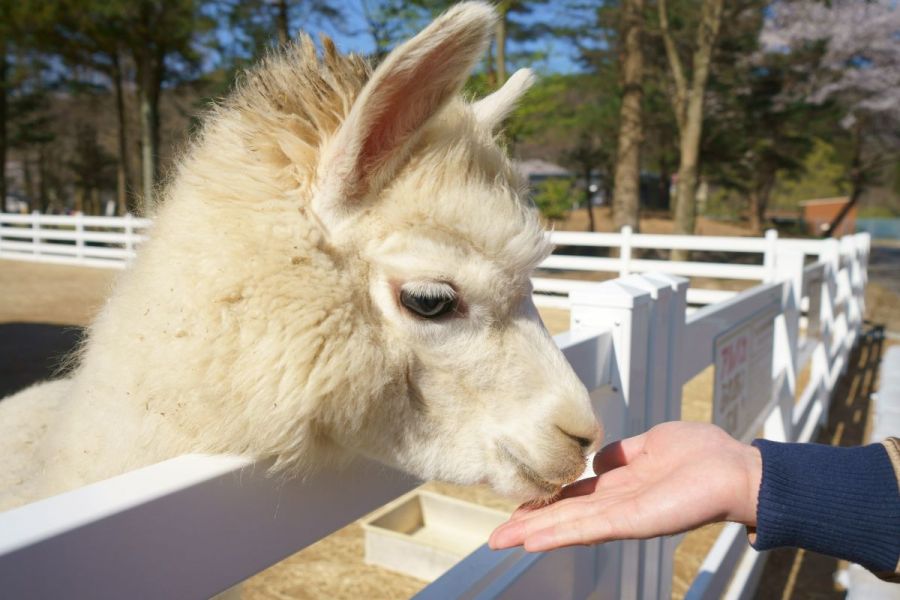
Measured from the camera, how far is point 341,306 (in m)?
1.28

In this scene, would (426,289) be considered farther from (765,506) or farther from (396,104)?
(765,506)

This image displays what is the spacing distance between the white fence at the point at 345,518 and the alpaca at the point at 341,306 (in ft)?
0.43

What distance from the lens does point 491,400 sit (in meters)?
1.38

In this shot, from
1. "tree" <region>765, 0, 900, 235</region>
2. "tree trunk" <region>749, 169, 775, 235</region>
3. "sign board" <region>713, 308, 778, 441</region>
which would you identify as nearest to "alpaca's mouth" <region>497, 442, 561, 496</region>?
"sign board" <region>713, 308, 778, 441</region>

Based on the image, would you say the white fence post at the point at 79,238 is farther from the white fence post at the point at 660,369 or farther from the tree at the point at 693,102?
the white fence post at the point at 660,369

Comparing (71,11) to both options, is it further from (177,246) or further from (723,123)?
(723,123)

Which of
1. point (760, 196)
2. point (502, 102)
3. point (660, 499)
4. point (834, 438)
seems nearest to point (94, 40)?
point (834, 438)

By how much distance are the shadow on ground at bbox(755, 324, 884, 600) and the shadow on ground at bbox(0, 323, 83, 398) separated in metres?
5.30

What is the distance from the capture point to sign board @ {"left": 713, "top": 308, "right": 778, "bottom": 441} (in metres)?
2.76

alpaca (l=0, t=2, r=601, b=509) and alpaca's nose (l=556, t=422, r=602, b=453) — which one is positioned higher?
alpaca (l=0, t=2, r=601, b=509)

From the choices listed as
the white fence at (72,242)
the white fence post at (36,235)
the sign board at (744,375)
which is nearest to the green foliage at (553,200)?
the white fence at (72,242)

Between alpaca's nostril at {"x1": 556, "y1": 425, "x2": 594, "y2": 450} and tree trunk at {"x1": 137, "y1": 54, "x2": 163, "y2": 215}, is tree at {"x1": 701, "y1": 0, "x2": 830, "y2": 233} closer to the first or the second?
tree trunk at {"x1": 137, "y1": 54, "x2": 163, "y2": 215}

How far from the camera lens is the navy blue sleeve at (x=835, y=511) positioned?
4.19 feet

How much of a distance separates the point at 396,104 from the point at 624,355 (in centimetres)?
101
